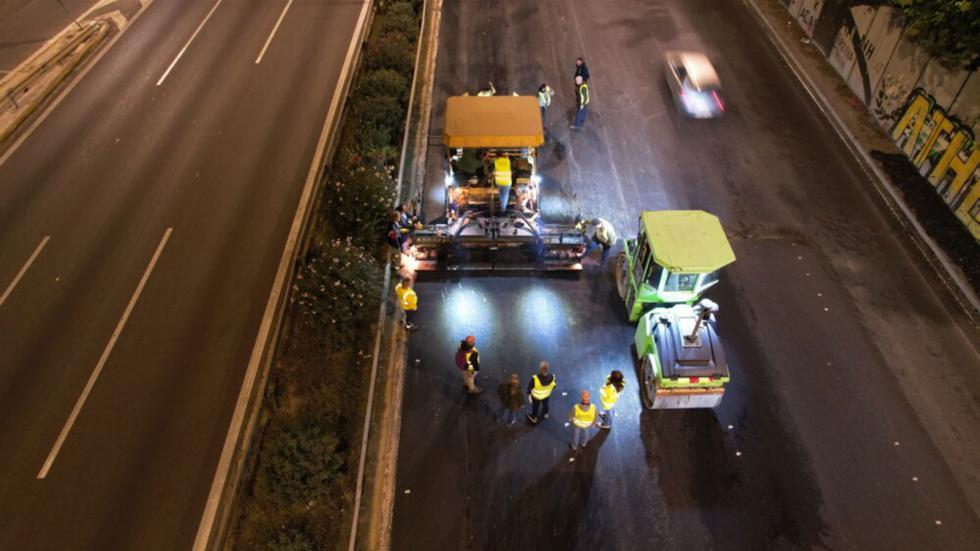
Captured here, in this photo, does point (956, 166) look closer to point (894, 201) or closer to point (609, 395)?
point (894, 201)

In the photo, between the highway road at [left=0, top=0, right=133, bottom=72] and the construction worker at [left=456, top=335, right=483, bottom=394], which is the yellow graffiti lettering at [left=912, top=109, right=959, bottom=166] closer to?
the construction worker at [left=456, top=335, right=483, bottom=394]

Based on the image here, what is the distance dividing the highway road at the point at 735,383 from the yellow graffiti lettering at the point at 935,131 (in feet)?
5.80

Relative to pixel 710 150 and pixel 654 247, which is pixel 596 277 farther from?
pixel 710 150

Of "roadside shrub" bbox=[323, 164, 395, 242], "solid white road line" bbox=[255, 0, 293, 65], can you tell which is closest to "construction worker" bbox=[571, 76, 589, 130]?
"roadside shrub" bbox=[323, 164, 395, 242]

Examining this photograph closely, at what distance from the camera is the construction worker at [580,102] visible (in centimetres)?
1761

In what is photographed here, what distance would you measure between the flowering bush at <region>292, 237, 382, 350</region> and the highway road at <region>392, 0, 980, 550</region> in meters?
1.41

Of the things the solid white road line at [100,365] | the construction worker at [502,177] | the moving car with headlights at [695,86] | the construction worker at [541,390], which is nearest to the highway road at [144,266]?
the solid white road line at [100,365]

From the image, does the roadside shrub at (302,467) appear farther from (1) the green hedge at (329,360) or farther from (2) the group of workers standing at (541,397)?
(2) the group of workers standing at (541,397)

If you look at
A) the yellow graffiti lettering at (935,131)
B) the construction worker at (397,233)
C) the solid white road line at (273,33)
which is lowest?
the construction worker at (397,233)

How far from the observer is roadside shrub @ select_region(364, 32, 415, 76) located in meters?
19.7

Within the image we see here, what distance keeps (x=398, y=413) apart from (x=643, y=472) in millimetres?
5058

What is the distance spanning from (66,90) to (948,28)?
28.7 meters

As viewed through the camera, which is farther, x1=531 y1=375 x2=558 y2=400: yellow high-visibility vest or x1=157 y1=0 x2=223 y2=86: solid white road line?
x1=157 y1=0 x2=223 y2=86: solid white road line

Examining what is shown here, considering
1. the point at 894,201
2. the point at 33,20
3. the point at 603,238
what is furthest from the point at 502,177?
the point at 33,20
